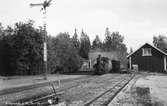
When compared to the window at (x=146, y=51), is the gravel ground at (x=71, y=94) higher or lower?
lower

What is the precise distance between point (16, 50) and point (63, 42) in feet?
101

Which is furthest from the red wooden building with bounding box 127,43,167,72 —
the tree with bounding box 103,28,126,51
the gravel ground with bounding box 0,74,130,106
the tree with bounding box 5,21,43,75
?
the tree with bounding box 103,28,126,51

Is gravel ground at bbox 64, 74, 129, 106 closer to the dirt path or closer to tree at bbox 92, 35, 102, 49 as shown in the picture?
the dirt path

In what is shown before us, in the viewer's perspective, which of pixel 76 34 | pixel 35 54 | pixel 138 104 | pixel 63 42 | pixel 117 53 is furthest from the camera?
pixel 76 34

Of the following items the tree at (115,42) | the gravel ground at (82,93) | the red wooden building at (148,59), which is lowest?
the gravel ground at (82,93)

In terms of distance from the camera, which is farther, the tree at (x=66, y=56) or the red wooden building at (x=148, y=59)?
the tree at (x=66, y=56)

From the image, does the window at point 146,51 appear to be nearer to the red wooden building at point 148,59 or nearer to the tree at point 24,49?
the red wooden building at point 148,59

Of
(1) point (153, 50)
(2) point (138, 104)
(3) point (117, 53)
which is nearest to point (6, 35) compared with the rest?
(1) point (153, 50)

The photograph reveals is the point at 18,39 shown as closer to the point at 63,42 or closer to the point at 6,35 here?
the point at 6,35

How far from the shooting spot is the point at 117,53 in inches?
3991

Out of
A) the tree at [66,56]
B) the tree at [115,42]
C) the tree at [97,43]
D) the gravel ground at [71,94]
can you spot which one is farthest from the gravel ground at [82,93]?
the tree at [97,43]

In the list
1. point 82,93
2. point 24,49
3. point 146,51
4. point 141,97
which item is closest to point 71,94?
point 82,93

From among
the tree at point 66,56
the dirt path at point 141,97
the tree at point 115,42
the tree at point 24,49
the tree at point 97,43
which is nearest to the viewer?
the dirt path at point 141,97

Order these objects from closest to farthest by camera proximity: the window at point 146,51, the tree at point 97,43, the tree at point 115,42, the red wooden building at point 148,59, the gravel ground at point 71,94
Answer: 1. the gravel ground at point 71,94
2. the red wooden building at point 148,59
3. the window at point 146,51
4. the tree at point 115,42
5. the tree at point 97,43
